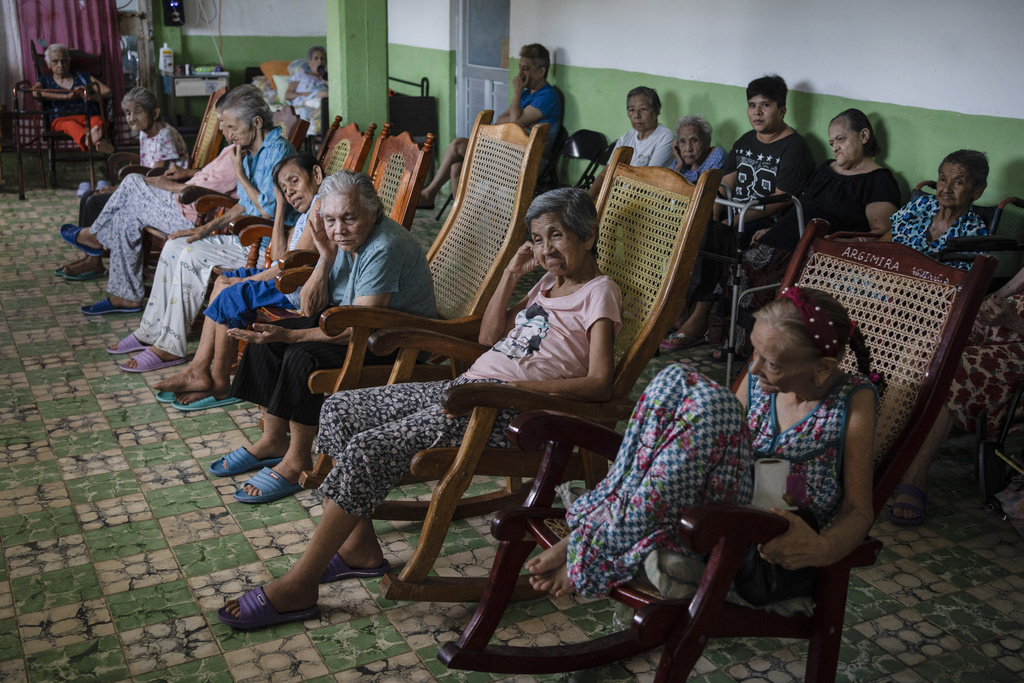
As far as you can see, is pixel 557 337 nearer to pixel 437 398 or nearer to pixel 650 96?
pixel 437 398

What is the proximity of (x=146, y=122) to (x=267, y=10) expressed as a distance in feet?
18.0

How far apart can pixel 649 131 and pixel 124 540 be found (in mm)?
3840

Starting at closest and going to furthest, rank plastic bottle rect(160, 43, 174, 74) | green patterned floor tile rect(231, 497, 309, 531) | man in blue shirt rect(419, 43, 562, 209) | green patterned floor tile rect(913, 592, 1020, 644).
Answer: green patterned floor tile rect(913, 592, 1020, 644) → green patterned floor tile rect(231, 497, 309, 531) → man in blue shirt rect(419, 43, 562, 209) → plastic bottle rect(160, 43, 174, 74)

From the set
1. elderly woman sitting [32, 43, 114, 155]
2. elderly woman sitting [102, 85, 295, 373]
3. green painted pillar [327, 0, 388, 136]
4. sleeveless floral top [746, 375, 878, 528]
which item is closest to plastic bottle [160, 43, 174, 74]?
elderly woman sitting [32, 43, 114, 155]

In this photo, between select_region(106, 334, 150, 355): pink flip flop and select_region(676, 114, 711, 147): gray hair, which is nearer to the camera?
select_region(106, 334, 150, 355): pink flip flop

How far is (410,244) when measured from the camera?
304 centimetres

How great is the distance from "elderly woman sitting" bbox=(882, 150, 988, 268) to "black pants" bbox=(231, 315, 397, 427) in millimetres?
2195

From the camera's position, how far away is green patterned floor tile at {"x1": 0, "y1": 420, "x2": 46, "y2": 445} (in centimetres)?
344

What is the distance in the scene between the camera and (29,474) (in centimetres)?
319

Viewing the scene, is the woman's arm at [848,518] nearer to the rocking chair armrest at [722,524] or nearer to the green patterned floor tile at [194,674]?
the rocking chair armrest at [722,524]

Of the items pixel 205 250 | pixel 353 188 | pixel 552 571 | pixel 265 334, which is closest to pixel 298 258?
pixel 265 334

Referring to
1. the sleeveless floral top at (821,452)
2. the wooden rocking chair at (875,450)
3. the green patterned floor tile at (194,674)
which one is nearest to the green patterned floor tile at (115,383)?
the green patterned floor tile at (194,674)

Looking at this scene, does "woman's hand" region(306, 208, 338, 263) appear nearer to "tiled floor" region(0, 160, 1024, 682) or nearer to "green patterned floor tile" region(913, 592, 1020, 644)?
"tiled floor" region(0, 160, 1024, 682)

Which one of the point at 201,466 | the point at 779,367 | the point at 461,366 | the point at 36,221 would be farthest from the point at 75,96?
the point at 779,367
